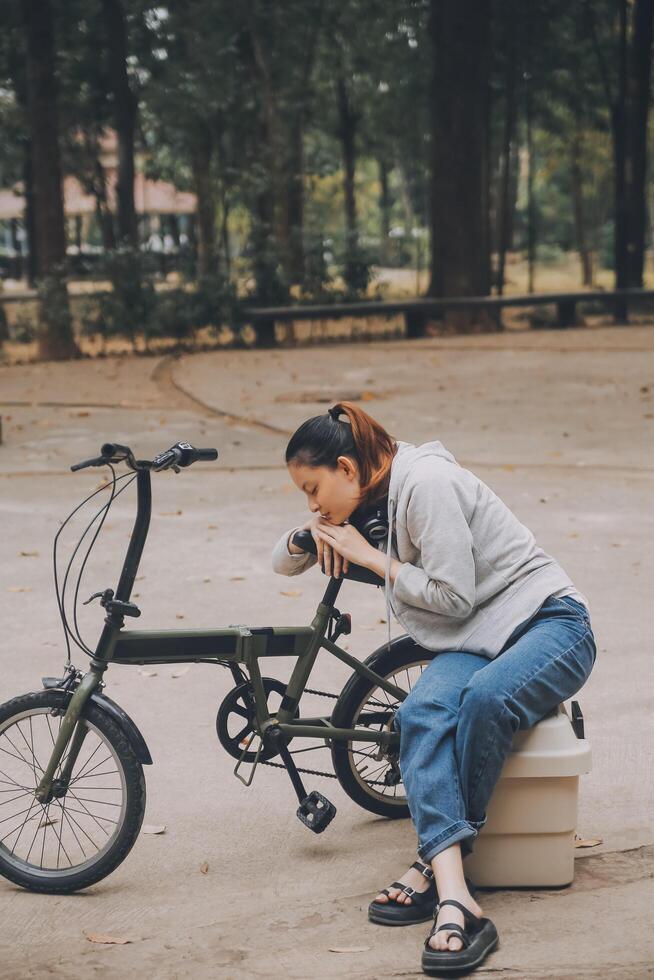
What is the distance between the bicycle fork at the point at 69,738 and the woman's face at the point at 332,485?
75 cm

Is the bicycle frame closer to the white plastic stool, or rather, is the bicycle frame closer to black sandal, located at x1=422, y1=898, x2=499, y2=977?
the white plastic stool

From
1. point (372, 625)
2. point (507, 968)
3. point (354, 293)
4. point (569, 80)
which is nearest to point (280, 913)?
point (507, 968)

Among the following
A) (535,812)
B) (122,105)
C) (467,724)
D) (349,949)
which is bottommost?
(349,949)

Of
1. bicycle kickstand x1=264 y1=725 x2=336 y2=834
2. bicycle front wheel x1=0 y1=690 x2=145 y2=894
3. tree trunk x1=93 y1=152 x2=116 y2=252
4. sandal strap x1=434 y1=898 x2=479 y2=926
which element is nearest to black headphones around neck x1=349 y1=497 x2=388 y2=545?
bicycle kickstand x1=264 y1=725 x2=336 y2=834

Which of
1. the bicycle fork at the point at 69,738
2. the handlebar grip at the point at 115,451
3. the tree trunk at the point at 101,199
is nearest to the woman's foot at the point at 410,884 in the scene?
the bicycle fork at the point at 69,738

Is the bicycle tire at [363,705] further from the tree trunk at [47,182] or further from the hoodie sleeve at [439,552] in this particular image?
the tree trunk at [47,182]

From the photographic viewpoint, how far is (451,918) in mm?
3139

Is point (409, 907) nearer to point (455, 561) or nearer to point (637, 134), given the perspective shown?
point (455, 561)

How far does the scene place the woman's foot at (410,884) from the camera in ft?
10.9

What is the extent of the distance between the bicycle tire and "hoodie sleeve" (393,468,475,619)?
19.0 inches

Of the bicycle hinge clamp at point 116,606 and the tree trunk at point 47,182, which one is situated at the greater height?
the tree trunk at point 47,182

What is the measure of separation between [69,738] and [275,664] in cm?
196

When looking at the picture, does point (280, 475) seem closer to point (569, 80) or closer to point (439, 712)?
point (439, 712)

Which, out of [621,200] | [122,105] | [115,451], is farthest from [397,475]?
[122,105]
